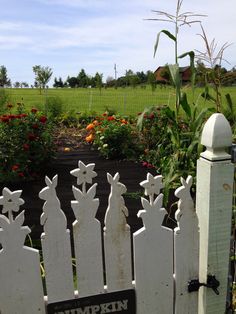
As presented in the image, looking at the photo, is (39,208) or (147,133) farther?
(147,133)

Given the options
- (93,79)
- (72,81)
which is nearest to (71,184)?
(93,79)

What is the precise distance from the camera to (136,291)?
1.44m

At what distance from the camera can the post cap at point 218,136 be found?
52.1 inches

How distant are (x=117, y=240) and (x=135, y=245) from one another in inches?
3.2

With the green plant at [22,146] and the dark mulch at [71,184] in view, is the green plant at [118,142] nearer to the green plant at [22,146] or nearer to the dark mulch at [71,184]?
the dark mulch at [71,184]

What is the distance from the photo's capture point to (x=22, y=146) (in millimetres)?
4258

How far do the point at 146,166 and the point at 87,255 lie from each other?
378 centimetres

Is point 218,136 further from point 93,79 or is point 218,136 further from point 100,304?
point 93,79

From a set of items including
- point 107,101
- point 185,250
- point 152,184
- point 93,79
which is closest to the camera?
point 152,184

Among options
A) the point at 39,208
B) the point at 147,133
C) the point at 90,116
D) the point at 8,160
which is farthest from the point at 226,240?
the point at 90,116

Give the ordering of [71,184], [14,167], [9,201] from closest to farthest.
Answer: [9,201] → [14,167] → [71,184]

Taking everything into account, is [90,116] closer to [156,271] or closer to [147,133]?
[147,133]

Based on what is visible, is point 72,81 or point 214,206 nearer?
point 214,206

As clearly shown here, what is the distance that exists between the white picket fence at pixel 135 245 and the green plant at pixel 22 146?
2813mm
